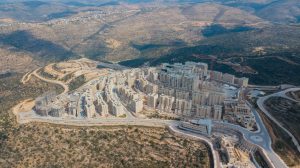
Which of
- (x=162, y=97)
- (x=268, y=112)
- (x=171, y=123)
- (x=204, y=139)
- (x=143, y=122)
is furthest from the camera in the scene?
(x=162, y=97)

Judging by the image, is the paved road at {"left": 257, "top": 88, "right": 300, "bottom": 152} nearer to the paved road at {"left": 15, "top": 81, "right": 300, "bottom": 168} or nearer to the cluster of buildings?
the paved road at {"left": 15, "top": 81, "right": 300, "bottom": 168}

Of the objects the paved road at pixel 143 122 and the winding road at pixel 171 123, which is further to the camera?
the paved road at pixel 143 122

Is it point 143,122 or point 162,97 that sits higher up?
point 162,97

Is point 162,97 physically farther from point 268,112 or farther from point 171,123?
point 268,112

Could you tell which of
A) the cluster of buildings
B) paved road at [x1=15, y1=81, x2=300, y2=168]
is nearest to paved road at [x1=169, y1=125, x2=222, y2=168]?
paved road at [x1=15, y1=81, x2=300, y2=168]

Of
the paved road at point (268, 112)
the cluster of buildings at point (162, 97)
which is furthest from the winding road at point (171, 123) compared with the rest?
the cluster of buildings at point (162, 97)

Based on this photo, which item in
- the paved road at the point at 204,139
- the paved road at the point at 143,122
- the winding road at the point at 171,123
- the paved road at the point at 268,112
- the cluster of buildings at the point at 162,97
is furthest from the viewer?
the cluster of buildings at the point at 162,97

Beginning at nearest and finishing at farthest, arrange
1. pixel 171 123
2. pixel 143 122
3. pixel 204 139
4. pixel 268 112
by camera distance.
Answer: pixel 204 139 < pixel 171 123 < pixel 143 122 < pixel 268 112

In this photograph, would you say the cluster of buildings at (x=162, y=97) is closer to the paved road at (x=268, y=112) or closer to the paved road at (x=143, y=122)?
the paved road at (x=143, y=122)

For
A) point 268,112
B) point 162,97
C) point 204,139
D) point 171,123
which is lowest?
point 204,139

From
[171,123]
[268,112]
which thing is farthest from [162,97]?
[268,112]
